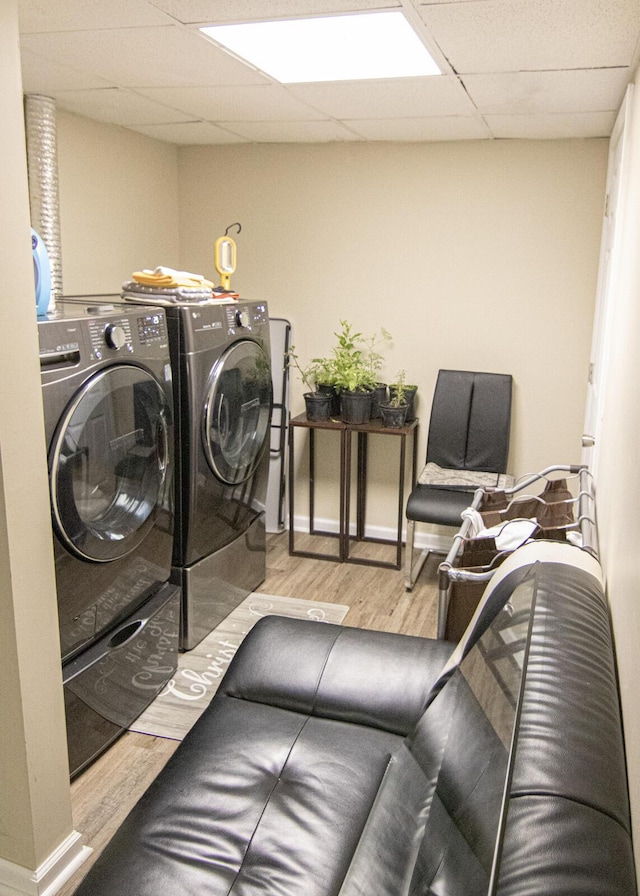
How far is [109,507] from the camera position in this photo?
7.91 ft

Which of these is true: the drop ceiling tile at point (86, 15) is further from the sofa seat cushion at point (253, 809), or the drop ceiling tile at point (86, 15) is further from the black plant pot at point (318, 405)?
the black plant pot at point (318, 405)

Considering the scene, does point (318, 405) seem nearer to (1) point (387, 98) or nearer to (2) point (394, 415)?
(2) point (394, 415)

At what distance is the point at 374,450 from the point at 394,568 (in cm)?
71

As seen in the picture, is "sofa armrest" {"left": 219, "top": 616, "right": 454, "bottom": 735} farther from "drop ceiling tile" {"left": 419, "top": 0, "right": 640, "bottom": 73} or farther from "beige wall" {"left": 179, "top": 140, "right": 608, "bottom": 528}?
"beige wall" {"left": 179, "top": 140, "right": 608, "bottom": 528}

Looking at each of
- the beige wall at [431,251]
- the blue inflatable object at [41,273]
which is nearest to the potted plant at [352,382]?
the beige wall at [431,251]

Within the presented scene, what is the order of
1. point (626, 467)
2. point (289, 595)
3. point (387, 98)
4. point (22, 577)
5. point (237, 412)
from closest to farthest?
1. point (626, 467)
2. point (22, 577)
3. point (387, 98)
4. point (237, 412)
5. point (289, 595)

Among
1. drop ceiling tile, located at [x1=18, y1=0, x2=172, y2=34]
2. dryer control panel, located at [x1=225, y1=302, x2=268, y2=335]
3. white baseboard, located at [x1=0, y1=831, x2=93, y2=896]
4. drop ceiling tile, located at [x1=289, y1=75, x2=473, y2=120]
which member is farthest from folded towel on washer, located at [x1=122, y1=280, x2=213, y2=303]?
white baseboard, located at [x1=0, y1=831, x2=93, y2=896]

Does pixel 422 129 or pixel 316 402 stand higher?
pixel 422 129

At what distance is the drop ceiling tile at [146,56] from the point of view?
7.38 ft

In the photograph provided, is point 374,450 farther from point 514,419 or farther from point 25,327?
point 25,327

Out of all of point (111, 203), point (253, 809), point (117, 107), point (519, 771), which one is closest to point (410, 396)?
point (111, 203)

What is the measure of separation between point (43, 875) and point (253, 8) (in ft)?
7.49

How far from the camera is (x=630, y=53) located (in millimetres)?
2266

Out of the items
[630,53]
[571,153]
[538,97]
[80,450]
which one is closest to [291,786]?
[80,450]
